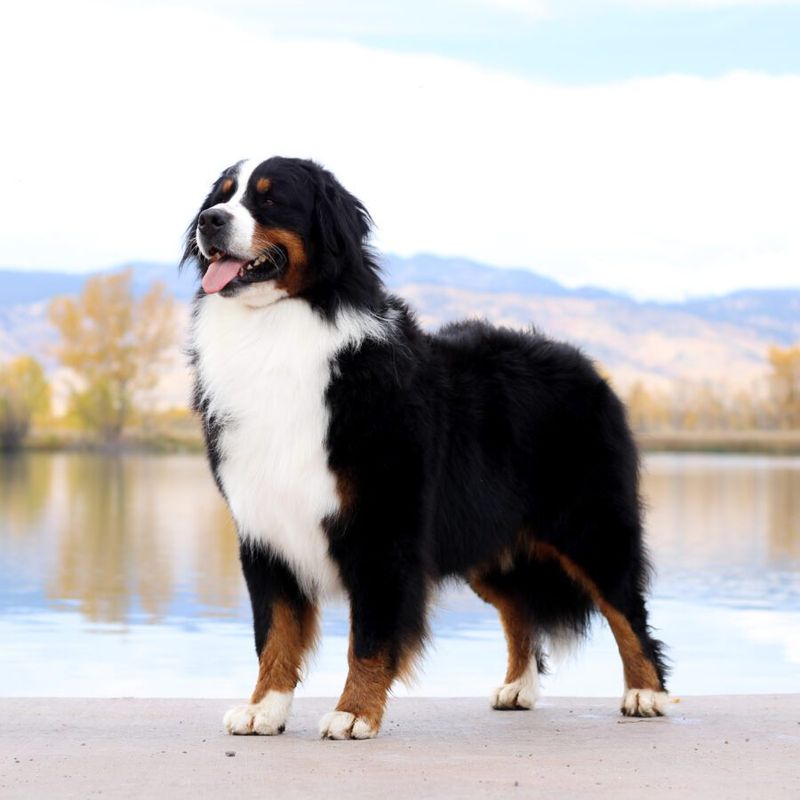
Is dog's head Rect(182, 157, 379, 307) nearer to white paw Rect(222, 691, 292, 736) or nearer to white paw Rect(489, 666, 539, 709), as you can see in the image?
white paw Rect(222, 691, 292, 736)

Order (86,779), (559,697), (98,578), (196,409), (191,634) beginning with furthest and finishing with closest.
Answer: (98,578) → (191,634) → (559,697) → (196,409) → (86,779)

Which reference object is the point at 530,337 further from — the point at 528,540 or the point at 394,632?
the point at 394,632

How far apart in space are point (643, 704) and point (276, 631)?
5.67 feet

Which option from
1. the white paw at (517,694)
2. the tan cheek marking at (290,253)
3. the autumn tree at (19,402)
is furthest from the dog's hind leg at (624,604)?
the autumn tree at (19,402)

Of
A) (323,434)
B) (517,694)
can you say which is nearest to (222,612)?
(517,694)

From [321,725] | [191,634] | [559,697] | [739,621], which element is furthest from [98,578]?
[321,725]

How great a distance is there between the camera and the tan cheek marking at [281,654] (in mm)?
5496

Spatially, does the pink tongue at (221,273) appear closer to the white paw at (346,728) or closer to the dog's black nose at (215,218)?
the dog's black nose at (215,218)

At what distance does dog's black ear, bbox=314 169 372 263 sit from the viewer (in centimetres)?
545

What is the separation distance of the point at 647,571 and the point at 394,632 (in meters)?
1.56

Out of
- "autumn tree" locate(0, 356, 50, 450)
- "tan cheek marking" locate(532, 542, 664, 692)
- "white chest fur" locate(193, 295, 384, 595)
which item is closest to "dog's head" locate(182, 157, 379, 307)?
"white chest fur" locate(193, 295, 384, 595)

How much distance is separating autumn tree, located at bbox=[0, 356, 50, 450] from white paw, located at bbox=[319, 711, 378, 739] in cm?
4337

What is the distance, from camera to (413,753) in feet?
16.3

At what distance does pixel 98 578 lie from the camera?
13.1 meters
